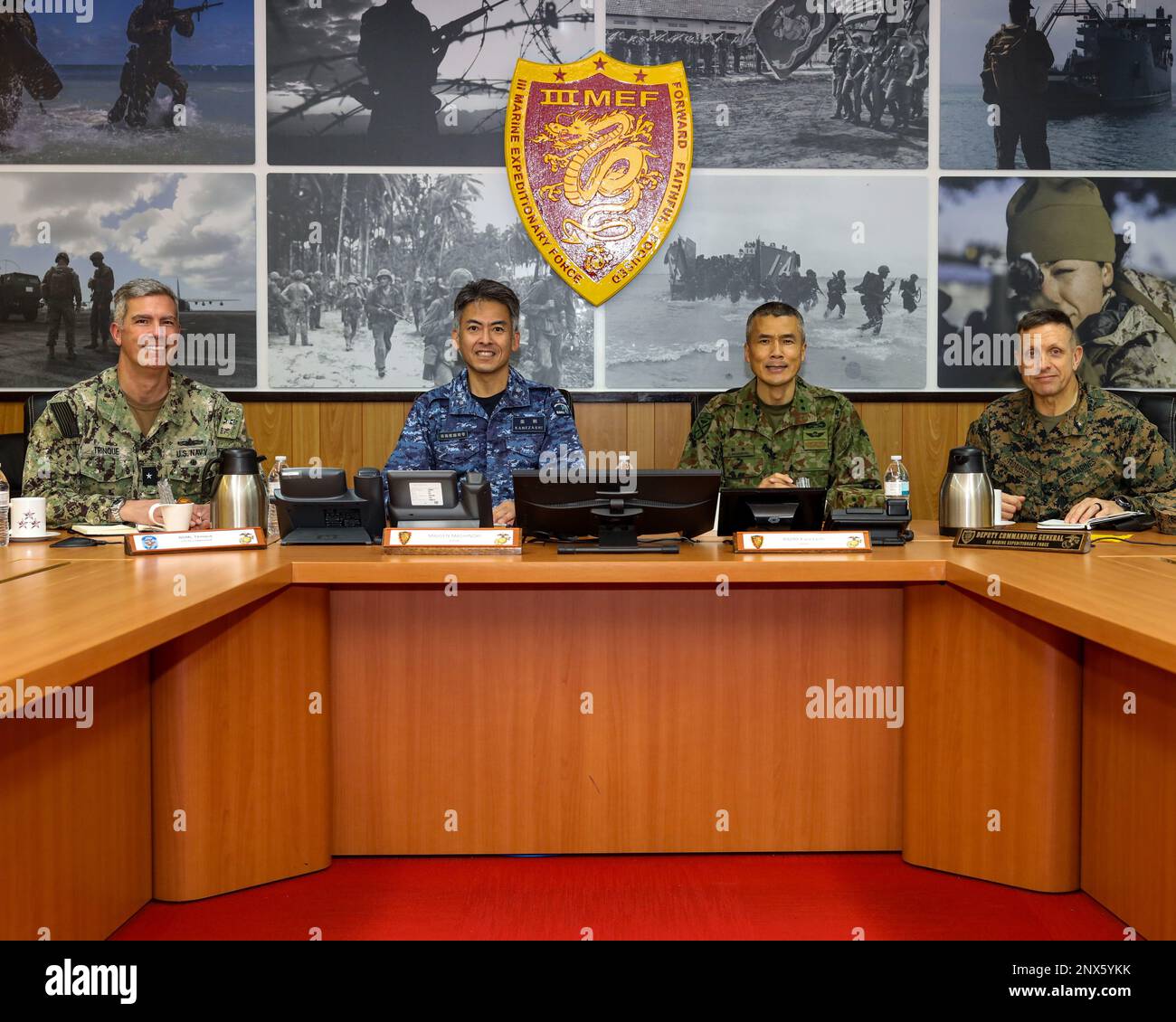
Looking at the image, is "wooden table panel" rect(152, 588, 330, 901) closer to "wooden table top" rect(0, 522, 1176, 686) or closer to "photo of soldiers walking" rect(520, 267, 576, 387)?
"wooden table top" rect(0, 522, 1176, 686)

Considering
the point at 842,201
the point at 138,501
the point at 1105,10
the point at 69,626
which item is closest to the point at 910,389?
the point at 842,201

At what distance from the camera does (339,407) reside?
379 cm

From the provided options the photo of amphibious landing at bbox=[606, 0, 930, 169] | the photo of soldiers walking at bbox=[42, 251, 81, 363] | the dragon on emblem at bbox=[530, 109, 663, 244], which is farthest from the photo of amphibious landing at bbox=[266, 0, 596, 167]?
the photo of soldiers walking at bbox=[42, 251, 81, 363]

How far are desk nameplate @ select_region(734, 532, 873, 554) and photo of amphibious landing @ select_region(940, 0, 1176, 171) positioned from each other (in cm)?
221

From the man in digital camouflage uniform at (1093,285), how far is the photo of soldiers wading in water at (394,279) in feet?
5.48

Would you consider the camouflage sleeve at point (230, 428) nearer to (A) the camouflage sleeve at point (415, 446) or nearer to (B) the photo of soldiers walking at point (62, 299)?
(A) the camouflage sleeve at point (415, 446)

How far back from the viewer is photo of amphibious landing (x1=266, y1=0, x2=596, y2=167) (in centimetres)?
367

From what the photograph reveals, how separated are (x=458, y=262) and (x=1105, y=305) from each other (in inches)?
94.8

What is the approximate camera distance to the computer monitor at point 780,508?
7.64 feet

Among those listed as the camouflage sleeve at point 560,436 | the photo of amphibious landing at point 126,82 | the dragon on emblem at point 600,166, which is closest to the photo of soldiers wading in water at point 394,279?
the dragon on emblem at point 600,166

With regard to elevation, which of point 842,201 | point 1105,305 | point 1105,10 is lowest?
point 1105,305

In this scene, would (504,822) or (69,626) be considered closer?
(69,626)

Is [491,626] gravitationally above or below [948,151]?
below
